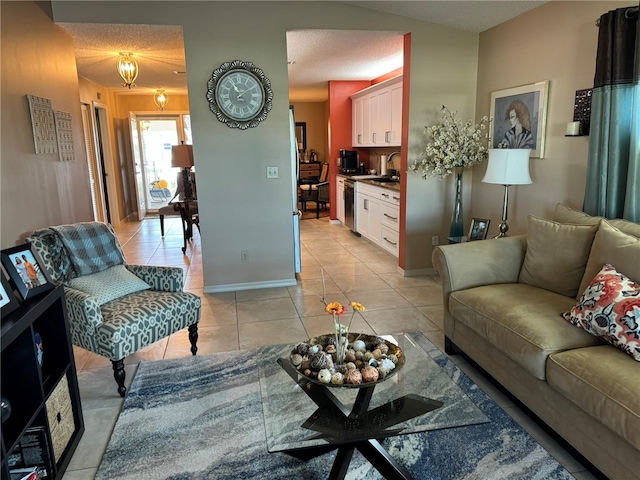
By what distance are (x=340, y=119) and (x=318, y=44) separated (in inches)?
119

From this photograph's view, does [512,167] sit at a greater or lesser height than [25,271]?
greater

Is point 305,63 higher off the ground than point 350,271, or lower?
higher

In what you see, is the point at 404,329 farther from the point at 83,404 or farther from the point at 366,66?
the point at 366,66

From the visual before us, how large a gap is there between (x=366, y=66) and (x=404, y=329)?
3.94 metres

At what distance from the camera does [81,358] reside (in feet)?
9.52

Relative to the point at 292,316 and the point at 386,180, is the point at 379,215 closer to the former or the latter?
the point at 386,180

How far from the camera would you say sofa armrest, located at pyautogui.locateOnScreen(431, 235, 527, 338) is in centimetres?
271

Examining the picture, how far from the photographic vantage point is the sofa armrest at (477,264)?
2715 millimetres

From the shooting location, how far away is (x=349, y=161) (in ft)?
24.6

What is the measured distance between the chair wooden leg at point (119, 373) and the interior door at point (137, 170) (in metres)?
6.72

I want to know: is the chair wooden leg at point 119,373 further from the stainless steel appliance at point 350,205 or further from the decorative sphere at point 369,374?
the stainless steel appliance at point 350,205

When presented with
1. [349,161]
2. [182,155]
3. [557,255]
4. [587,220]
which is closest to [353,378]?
[557,255]

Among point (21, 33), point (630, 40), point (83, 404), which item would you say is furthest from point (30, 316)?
point (630, 40)

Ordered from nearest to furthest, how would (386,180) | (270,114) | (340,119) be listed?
(270,114), (386,180), (340,119)
